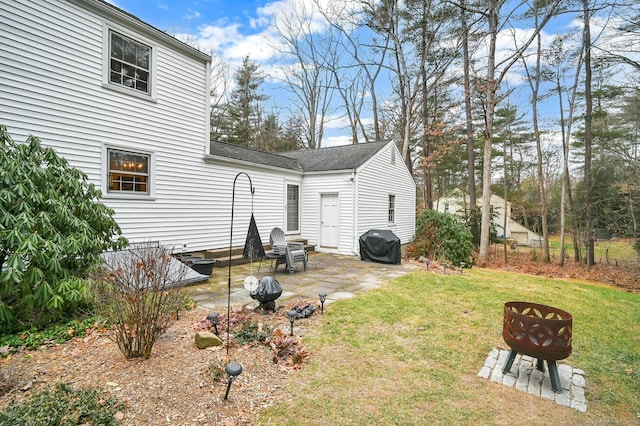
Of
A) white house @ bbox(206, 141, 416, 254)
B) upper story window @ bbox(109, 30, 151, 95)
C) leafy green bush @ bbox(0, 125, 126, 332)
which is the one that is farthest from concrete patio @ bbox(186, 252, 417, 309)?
upper story window @ bbox(109, 30, 151, 95)

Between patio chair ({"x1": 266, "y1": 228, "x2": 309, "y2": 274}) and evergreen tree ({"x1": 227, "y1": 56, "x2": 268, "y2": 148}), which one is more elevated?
evergreen tree ({"x1": 227, "y1": 56, "x2": 268, "y2": 148})

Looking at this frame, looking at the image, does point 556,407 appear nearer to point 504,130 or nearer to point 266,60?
point 504,130

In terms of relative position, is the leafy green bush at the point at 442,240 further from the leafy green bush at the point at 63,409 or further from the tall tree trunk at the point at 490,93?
the leafy green bush at the point at 63,409

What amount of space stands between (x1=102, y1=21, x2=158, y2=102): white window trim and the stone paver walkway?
26.6 ft

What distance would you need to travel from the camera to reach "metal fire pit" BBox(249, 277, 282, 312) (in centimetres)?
427

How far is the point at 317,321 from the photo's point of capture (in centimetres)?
421

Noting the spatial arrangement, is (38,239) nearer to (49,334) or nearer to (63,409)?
(49,334)

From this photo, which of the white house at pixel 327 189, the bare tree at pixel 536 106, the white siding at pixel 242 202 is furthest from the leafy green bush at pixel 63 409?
the bare tree at pixel 536 106

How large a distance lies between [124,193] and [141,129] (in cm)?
154

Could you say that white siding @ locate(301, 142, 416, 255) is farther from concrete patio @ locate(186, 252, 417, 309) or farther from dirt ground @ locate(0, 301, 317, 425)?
dirt ground @ locate(0, 301, 317, 425)

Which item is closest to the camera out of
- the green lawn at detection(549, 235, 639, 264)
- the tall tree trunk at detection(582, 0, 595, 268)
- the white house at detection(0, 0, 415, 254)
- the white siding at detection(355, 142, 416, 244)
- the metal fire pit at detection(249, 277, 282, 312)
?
the metal fire pit at detection(249, 277, 282, 312)

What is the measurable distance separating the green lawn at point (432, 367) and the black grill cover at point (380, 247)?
3.49m

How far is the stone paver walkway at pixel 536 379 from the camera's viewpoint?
2.65 m

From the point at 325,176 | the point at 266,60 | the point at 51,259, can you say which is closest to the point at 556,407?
the point at 51,259
